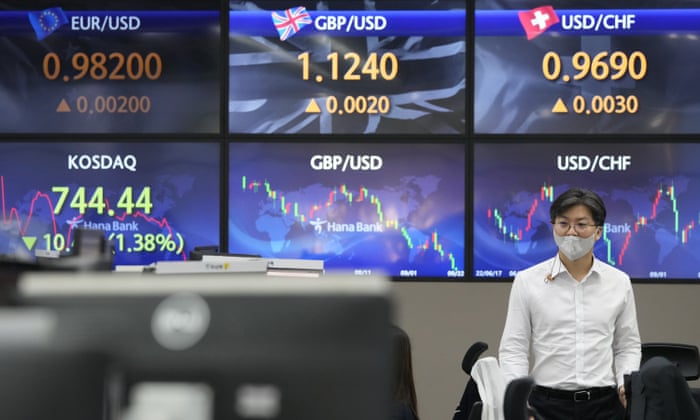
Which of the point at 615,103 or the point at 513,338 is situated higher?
the point at 615,103

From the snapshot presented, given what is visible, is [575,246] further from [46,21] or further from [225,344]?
[46,21]

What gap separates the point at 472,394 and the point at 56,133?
3001 millimetres

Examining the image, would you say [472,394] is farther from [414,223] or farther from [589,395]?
[414,223]

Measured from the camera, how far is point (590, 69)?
16.9 feet

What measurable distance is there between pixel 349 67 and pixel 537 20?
1054mm

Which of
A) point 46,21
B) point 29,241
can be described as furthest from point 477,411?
point 46,21

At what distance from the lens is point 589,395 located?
3107 millimetres

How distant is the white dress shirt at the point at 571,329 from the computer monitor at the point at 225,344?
2.29m

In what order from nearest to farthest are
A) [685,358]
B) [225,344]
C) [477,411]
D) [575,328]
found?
[225,344]
[477,411]
[575,328]
[685,358]

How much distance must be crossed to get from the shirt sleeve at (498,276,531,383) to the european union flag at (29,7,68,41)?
3279 millimetres

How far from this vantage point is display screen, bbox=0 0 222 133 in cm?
527

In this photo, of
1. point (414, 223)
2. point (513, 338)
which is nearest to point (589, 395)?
point (513, 338)

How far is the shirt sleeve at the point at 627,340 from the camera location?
318 centimetres

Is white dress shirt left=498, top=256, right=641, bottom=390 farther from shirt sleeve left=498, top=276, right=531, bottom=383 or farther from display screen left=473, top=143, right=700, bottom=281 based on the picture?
display screen left=473, top=143, right=700, bottom=281
